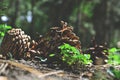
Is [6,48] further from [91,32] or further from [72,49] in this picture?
[91,32]

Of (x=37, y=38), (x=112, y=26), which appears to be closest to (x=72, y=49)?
(x=37, y=38)

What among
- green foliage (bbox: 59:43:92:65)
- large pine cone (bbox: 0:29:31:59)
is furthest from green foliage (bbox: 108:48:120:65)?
large pine cone (bbox: 0:29:31:59)

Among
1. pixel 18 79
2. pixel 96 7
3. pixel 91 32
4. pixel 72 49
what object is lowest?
pixel 18 79

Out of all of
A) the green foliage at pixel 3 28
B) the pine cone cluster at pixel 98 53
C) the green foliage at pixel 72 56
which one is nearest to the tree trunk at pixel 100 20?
the pine cone cluster at pixel 98 53

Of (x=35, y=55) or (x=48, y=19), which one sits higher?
(x=48, y=19)

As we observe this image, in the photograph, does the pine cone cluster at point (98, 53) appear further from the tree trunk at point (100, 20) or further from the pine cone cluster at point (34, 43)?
the tree trunk at point (100, 20)
